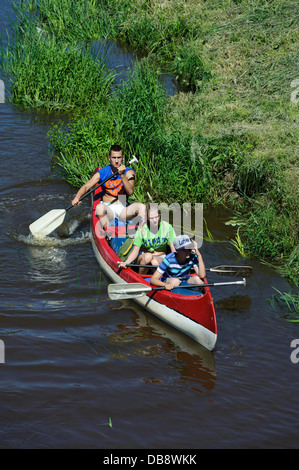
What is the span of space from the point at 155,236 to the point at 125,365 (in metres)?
1.77

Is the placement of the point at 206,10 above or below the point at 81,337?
above

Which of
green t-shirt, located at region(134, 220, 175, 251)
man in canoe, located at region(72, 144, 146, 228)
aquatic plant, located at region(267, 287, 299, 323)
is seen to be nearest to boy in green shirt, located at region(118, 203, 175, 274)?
green t-shirt, located at region(134, 220, 175, 251)

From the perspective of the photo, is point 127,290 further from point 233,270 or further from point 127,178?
point 127,178

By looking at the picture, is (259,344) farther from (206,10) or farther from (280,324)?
(206,10)

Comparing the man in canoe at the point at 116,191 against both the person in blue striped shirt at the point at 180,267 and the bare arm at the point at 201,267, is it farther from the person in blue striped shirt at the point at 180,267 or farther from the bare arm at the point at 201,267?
the bare arm at the point at 201,267

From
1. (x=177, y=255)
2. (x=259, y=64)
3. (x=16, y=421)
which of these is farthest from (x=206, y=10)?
(x=16, y=421)

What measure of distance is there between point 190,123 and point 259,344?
16.2ft

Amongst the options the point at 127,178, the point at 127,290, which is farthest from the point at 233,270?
the point at 127,178

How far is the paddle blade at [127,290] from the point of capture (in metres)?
7.01

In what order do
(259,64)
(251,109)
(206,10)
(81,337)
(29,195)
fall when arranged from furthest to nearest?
(206,10) < (259,64) < (251,109) < (29,195) < (81,337)

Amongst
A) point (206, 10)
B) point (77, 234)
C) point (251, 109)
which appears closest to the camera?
point (77, 234)

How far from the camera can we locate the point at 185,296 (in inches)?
264

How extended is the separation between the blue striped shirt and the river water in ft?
1.91

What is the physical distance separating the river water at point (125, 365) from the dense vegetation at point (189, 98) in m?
1.00
